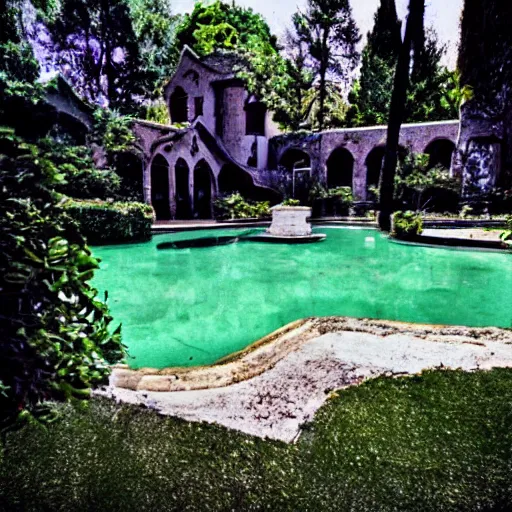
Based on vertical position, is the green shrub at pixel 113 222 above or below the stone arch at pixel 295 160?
below

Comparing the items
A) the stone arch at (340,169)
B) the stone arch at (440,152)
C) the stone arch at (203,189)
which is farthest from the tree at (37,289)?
the stone arch at (340,169)

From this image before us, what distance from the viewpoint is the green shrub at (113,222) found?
42.8 feet

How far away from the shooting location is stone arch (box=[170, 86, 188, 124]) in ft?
81.6

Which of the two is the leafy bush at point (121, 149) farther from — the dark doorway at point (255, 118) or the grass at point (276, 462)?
the grass at point (276, 462)

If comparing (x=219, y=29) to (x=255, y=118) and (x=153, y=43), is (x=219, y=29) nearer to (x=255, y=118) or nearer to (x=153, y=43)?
(x=153, y=43)

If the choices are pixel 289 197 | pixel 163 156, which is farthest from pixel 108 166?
pixel 289 197

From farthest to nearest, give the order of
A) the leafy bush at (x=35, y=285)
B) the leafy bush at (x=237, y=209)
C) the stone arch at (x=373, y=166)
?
the stone arch at (x=373, y=166), the leafy bush at (x=237, y=209), the leafy bush at (x=35, y=285)

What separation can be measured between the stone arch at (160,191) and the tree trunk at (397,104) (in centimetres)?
1185

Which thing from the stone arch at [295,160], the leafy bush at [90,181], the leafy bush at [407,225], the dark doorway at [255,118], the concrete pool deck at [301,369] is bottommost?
the concrete pool deck at [301,369]

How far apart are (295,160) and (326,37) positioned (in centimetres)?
872

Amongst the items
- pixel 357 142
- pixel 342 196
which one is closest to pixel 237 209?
pixel 342 196

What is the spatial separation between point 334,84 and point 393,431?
103ft

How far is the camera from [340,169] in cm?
2755

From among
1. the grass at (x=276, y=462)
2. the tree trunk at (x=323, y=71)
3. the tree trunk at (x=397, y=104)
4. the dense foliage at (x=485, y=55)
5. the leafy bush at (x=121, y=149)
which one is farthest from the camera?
the tree trunk at (x=323, y=71)
